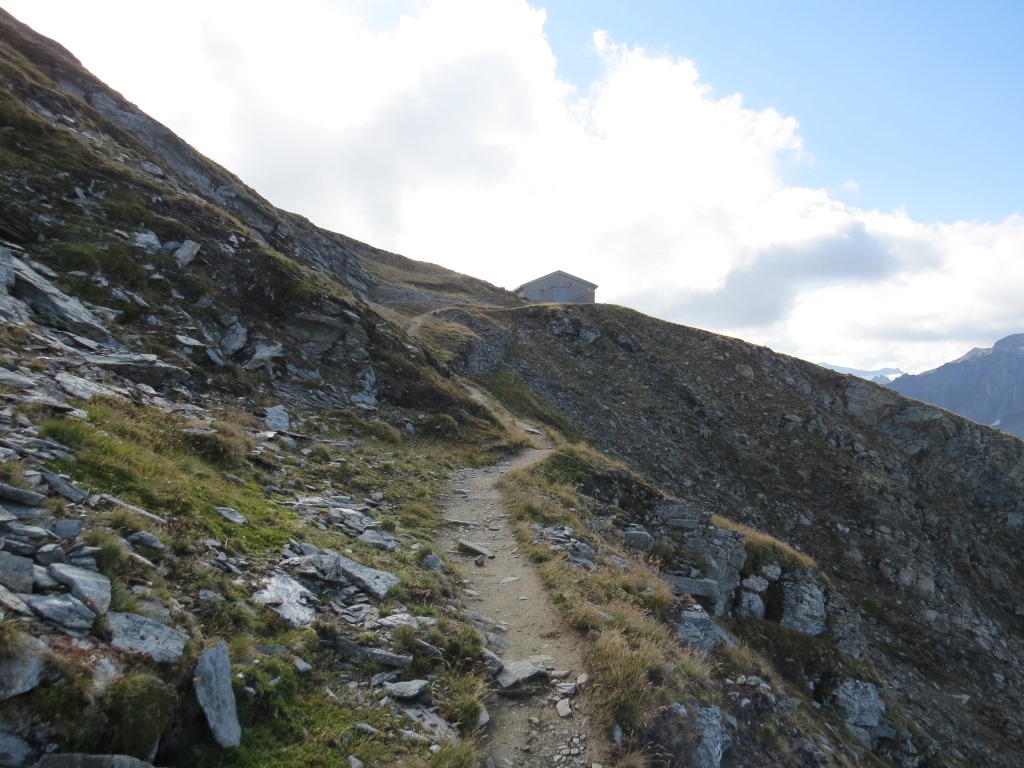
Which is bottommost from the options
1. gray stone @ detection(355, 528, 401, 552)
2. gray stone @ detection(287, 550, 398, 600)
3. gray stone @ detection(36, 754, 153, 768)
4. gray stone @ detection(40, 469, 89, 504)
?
gray stone @ detection(355, 528, 401, 552)

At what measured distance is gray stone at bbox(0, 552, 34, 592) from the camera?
5.59 meters

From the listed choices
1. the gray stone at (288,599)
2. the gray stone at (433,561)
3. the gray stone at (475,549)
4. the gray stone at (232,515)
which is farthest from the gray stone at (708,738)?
the gray stone at (232,515)

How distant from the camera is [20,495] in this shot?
23.2ft

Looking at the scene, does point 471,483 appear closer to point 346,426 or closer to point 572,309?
point 346,426

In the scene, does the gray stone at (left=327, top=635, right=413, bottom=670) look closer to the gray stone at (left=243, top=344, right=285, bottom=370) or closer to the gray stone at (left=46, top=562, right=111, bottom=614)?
the gray stone at (left=46, top=562, right=111, bottom=614)

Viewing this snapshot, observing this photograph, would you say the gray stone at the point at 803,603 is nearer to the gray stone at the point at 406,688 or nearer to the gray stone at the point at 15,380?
the gray stone at the point at 406,688

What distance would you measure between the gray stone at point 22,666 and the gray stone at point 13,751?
0.33 meters

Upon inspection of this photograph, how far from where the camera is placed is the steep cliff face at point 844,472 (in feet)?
99.5

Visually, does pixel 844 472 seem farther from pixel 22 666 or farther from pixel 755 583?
pixel 22 666

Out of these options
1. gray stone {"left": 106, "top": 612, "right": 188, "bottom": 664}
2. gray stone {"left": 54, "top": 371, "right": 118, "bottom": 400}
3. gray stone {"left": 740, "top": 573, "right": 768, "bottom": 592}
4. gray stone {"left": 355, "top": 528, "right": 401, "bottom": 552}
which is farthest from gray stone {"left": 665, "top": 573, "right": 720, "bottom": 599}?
gray stone {"left": 54, "top": 371, "right": 118, "bottom": 400}

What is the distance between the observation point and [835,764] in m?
13.9

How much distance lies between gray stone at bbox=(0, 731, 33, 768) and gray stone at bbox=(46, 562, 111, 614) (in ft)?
5.26

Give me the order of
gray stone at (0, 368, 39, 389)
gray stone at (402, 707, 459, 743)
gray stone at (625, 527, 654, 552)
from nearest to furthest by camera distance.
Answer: gray stone at (402, 707, 459, 743), gray stone at (0, 368, 39, 389), gray stone at (625, 527, 654, 552)

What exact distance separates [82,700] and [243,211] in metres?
47.2
